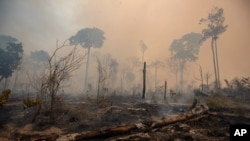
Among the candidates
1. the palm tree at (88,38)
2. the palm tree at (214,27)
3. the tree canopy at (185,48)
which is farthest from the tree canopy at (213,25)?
the palm tree at (88,38)

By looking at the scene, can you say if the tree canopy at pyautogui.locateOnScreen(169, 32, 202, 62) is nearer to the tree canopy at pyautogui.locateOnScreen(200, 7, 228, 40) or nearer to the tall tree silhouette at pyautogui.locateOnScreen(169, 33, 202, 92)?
the tall tree silhouette at pyautogui.locateOnScreen(169, 33, 202, 92)

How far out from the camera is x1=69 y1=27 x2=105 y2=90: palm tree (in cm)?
3269

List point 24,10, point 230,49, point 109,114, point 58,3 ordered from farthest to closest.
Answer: point 230,49 → point 24,10 → point 58,3 → point 109,114

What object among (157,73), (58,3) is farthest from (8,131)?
(157,73)

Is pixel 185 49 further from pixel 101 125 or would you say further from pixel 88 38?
pixel 101 125

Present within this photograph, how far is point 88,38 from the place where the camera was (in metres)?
34.8

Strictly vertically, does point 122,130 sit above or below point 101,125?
above

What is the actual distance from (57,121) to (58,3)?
14620 millimetres

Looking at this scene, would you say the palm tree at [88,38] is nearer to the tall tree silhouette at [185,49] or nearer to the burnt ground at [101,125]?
the tall tree silhouette at [185,49]

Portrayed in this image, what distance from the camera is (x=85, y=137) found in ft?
18.2

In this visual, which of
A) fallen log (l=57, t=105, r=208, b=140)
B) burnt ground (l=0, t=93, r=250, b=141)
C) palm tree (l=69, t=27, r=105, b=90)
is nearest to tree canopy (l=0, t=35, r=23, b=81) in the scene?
palm tree (l=69, t=27, r=105, b=90)

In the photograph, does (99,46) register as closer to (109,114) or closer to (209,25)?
(209,25)

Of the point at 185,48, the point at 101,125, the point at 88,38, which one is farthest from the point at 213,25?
the point at 101,125

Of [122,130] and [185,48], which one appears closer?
[122,130]
